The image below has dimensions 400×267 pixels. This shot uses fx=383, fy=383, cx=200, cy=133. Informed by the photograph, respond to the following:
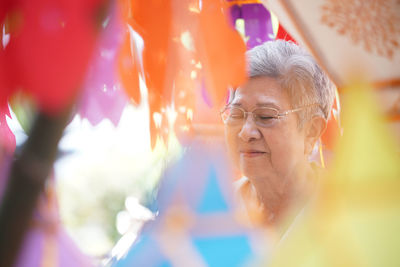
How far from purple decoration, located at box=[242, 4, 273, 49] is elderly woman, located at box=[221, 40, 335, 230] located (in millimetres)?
34

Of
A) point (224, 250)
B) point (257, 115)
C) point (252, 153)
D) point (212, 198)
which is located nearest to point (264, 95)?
point (257, 115)

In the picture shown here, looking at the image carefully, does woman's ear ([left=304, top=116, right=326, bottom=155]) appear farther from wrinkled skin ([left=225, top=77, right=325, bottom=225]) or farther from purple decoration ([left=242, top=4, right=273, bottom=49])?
purple decoration ([left=242, top=4, right=273, bottom=49])

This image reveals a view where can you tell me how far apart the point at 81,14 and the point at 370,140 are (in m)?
0.83

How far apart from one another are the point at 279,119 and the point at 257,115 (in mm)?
66

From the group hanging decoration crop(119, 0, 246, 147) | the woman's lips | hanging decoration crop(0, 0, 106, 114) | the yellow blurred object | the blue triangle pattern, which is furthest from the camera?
the woman's lips

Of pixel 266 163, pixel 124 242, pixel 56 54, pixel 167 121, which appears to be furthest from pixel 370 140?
pixel 56 54

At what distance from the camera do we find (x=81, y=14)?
1.44 ft

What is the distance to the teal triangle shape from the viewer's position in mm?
1121

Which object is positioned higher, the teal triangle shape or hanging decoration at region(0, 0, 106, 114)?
hanging decoration at region(0, 0, 106, 114)

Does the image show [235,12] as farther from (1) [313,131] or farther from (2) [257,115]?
(1) [313,131]

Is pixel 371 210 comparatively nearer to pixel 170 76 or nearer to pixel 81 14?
pixel 170 76

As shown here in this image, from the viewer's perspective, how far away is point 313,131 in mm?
1173

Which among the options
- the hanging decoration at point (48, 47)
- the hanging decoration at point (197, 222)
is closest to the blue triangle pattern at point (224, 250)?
the hanging decoration at point (197, 222)

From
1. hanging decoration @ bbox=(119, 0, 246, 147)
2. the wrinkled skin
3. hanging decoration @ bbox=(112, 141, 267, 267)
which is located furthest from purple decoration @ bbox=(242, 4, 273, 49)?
hanging decoration @ bbox=(119, 0, 246, 147)
